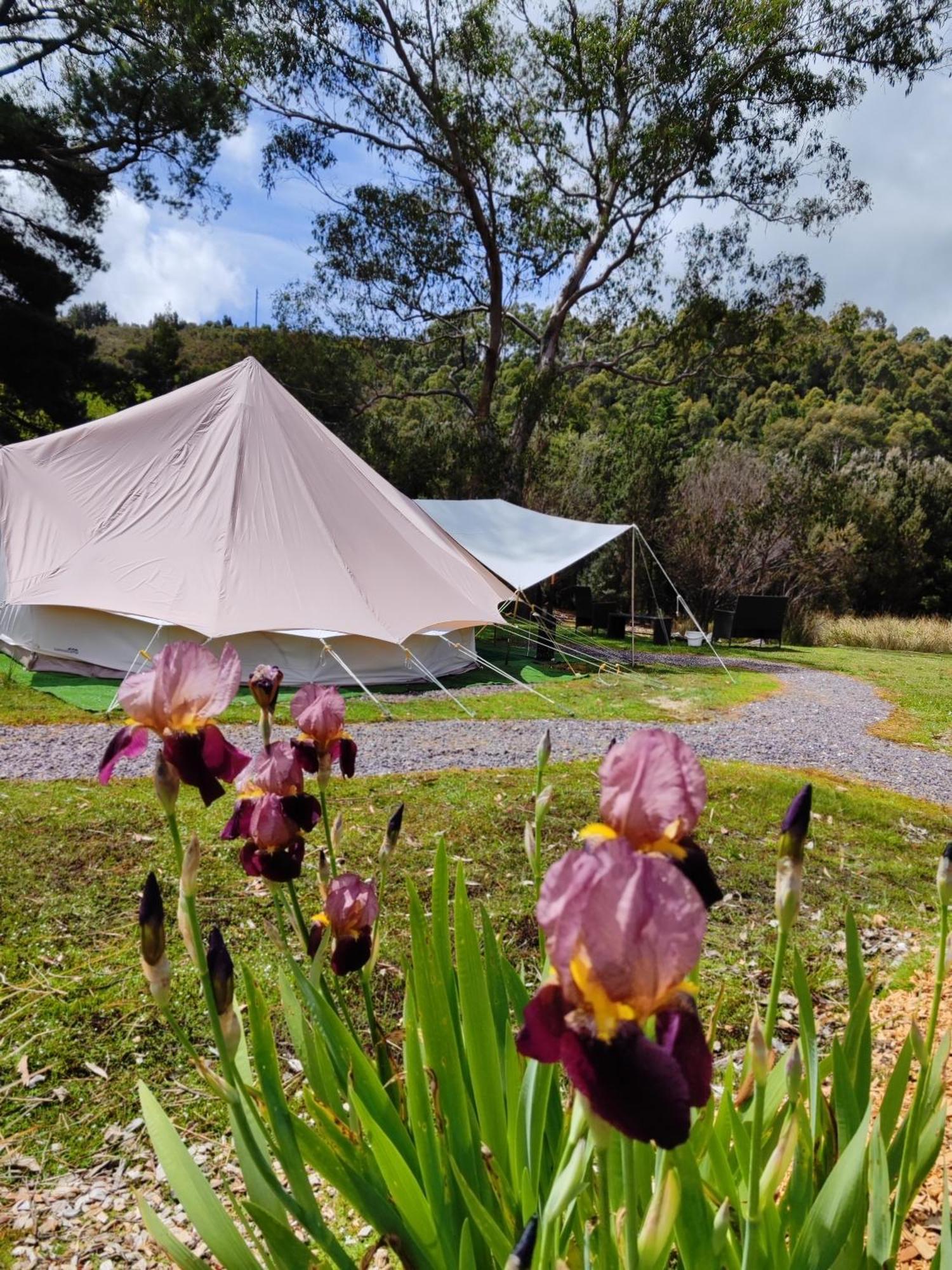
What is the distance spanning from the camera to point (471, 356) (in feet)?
52.4

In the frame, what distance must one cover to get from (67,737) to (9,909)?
2687 millimetres

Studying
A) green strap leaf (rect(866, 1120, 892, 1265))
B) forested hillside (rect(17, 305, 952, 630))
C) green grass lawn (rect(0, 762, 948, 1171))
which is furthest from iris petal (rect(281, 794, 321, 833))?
forested hillside (rect(17, 305, 952, 630))

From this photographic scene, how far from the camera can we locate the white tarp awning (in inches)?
369

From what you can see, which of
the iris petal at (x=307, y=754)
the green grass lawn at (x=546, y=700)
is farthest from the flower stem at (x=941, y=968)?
the green grass lawn at (x=546, y=700)

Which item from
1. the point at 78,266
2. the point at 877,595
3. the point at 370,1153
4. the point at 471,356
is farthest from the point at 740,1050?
the point at 877,595

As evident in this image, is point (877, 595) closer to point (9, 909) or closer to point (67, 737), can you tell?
point (67, 737)

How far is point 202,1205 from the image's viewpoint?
2.77 ft

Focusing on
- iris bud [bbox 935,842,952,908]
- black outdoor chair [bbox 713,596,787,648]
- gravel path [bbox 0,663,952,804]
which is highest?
black outdoor chair [bbox 713,596,787,648]

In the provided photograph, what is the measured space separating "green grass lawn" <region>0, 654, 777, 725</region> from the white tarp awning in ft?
3.77

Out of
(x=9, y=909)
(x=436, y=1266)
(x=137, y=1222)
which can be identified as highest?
(x=436, y=1266)

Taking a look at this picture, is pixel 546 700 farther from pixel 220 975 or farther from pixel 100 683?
pixel 220 975

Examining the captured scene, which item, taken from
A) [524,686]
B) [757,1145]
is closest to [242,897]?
[757,1145]

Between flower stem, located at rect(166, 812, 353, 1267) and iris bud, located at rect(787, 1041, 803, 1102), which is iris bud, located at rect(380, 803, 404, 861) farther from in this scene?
iris bud, located at rect(787, 1041, 803, 1102)

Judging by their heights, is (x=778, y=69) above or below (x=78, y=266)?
above
